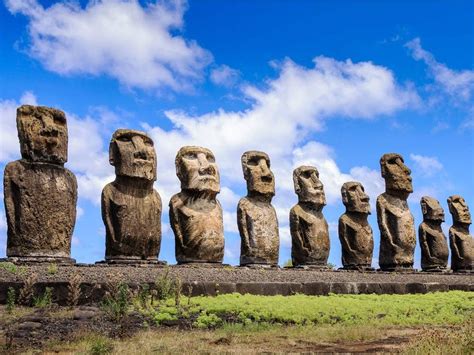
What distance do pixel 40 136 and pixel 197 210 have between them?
4.43 meters

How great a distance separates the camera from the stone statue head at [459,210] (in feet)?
86.4

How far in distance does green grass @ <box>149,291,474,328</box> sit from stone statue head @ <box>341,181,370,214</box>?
27.5 feet

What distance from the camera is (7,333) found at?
784 cm

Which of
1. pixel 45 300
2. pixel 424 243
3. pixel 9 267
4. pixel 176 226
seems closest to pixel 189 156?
pixel 176 226

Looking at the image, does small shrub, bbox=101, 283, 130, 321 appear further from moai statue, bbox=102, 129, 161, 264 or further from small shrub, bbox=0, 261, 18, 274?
moai statue, bbox=102, 129, 161, 264

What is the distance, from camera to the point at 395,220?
22.2 meters

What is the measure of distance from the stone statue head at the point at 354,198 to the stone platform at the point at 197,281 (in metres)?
5.46

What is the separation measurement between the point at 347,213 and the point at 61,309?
13474 mm

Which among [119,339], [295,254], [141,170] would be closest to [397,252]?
[295,254]

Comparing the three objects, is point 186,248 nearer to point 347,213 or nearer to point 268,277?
point 268,277

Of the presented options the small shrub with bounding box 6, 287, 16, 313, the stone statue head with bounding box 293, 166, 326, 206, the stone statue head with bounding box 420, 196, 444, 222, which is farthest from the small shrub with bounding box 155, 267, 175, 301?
the stone statue head with bounding box 420, 196, 444, 222

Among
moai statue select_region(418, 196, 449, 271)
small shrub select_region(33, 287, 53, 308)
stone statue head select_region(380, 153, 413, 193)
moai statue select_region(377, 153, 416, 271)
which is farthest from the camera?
moai statue select_region(418, 196, 449, 271)

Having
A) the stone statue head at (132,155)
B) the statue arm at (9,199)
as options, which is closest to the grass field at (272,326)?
the statue arm at (9,199)

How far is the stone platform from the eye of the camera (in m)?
10.5
